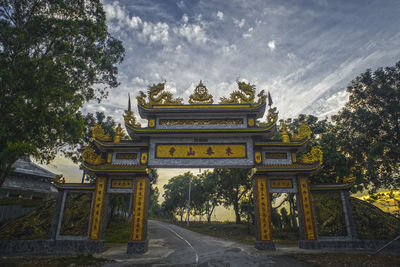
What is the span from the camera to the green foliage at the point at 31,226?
34.4 feet

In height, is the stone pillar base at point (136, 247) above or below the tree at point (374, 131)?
below

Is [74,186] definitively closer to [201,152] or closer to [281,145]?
[201,152]

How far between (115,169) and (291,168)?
29.5ft

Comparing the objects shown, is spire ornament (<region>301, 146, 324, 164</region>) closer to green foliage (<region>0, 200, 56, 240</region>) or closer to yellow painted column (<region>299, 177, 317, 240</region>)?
yellow painted column (<region>299, 177, 317, 240</region>)

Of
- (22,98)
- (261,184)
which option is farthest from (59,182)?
(261,184)

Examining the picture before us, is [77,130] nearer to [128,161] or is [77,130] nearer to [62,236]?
[128,161]

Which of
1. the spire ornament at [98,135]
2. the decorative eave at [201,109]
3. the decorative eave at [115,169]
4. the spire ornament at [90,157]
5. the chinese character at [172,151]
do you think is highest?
the decorative eave at [201,109]

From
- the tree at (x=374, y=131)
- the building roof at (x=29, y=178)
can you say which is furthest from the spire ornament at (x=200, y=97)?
the building roof at (x=29, y=178)

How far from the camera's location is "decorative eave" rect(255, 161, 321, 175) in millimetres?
10953

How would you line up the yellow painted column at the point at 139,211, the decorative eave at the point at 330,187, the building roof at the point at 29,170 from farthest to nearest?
the building roof at the point at 29,170 → the decorative eave at the point at 330,187 → the yellow painted column at the point at 139,211

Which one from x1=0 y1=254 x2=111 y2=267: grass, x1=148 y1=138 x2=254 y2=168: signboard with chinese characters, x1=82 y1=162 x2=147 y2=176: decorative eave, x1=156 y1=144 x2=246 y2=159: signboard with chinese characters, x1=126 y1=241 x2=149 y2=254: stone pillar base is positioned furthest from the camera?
x1=156 y1=144 x2=246 y2=159: signboard with chinese characters

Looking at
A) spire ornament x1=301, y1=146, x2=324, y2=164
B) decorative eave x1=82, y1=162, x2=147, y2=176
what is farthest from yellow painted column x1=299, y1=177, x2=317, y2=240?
decorative eave x1=82, y1=162, x2=147, y2=176

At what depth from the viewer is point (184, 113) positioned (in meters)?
12.2

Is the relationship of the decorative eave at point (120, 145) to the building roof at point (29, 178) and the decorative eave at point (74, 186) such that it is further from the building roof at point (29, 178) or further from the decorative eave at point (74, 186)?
the building roof at point (29, 178)
